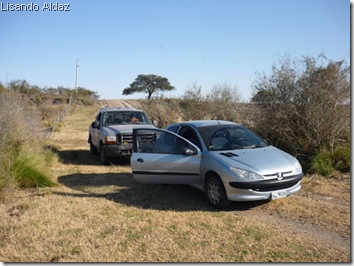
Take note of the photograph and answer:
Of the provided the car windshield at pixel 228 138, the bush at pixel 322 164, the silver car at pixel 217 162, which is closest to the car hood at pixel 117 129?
the silver car at pixel 217 162

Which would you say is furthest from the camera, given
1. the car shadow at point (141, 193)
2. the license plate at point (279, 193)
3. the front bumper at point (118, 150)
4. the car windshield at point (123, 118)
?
the car windshield at point (123, 118)

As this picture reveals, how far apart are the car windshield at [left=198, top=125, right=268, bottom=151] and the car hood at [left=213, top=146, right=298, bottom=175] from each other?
0.84 feet

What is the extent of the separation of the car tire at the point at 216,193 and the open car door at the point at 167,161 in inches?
14.9

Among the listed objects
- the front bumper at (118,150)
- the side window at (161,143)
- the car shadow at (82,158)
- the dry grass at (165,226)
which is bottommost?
the dry grass at (165,226)

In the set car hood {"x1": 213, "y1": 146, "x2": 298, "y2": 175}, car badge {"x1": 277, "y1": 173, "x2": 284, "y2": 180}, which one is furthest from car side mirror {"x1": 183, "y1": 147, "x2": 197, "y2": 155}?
car badge {"x1": 277, "y1": 173, "x2": 284, "y2": 180}

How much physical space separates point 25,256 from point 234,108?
11629 mm

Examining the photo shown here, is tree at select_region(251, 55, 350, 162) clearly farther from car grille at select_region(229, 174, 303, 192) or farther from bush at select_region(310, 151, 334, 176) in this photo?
car grille at select_region(229, 174, 303, 192)

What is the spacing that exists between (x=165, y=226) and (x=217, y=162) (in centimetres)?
151

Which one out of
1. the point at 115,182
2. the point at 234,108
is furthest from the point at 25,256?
the point at 234,108

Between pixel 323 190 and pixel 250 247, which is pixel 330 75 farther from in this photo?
pixel 250 247

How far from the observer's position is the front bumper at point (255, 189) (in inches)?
227

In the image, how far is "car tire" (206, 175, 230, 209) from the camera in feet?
19.9

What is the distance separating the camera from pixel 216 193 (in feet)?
20.4

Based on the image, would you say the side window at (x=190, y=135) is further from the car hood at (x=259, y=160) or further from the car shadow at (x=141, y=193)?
the car shadow at (x=141, y=193)
